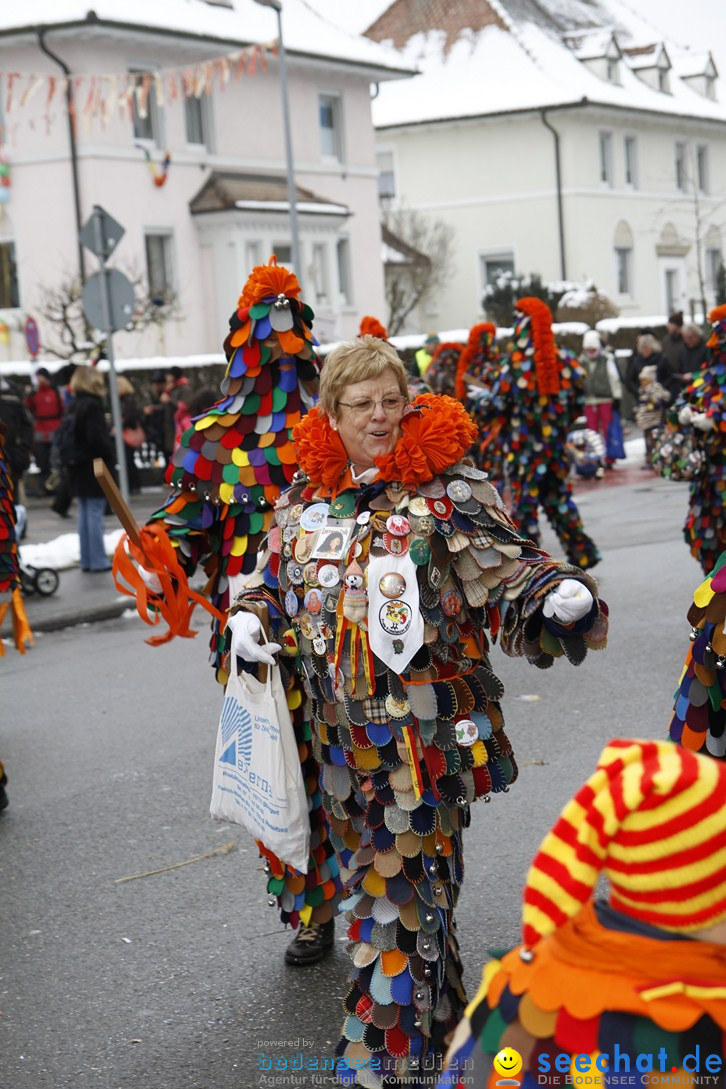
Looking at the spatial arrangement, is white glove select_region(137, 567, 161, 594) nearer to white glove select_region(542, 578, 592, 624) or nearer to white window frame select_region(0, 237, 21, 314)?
white glove select_region(542, 578, 592, 624)

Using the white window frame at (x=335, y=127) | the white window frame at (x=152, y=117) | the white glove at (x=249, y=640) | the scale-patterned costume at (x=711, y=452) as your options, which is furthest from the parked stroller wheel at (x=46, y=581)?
the white window frame at (x=335, y=127)

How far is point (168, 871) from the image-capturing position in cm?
521

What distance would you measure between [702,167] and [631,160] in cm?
536

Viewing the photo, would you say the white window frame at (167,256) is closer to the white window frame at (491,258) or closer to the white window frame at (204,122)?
the white window frame at (204,122)

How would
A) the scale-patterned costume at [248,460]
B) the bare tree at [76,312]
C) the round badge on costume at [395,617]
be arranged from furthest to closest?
the bare tree at [76,312] → the scale-patterned costume at [248,460] → the round badge on costume at [395,617]

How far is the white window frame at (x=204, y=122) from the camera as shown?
30062 mm

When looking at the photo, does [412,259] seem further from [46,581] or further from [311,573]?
[311,573]

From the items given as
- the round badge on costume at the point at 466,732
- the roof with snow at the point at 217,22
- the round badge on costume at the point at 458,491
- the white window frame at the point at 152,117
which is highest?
the roof with snow at the point at 217,22

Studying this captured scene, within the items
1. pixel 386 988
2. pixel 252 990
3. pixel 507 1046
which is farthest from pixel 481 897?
pixel 507 1046

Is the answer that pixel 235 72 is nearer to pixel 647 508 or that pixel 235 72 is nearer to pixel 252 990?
pixel 647 508

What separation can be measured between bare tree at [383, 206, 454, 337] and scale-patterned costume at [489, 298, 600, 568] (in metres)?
28.1

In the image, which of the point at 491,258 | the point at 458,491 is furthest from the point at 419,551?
the point at 491,258

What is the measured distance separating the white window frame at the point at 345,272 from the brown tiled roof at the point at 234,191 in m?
2.31

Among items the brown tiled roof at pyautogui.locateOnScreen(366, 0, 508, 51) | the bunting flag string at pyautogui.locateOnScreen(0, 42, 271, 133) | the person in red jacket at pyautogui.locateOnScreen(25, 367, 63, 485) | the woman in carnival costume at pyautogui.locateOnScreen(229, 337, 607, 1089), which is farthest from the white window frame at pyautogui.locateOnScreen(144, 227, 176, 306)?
the woman in carnival costume at pyautogui.locateOnScreen(229, 337, 607, 1089)
